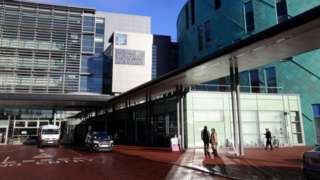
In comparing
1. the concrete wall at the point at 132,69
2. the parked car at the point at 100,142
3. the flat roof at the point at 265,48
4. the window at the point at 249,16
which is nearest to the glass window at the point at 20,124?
the concrete wall at the point at 132,69

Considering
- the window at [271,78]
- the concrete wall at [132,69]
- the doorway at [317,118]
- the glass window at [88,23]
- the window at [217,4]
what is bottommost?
the doorway at [317,118]

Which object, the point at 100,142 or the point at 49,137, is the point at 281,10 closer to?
the point at 100,142

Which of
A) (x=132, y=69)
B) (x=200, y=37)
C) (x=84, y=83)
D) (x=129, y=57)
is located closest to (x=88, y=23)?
(x=129, y=57)

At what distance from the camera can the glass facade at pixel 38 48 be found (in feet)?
179

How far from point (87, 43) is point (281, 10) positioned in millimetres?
36747

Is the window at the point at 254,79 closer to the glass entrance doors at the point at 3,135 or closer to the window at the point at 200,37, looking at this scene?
the window at the point at 200,37

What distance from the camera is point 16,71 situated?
54750 mm

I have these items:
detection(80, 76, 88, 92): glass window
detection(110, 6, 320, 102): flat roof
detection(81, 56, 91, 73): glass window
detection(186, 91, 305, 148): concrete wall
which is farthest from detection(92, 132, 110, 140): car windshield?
detection(81, 56, 91, 73): glass window

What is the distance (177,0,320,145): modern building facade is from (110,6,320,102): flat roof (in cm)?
957

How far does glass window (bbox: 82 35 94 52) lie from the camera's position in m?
60.4

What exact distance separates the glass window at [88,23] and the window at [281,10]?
118ft

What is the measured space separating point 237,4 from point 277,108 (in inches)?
751

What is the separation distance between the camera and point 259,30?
3981 centimetres

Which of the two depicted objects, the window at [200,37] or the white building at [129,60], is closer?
the window at [200,37]
